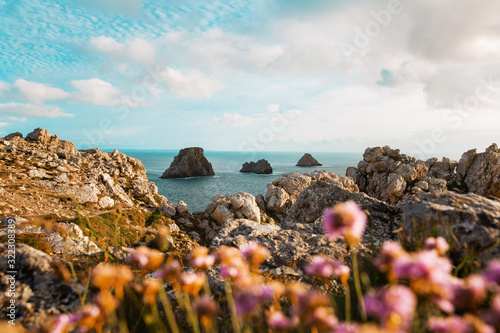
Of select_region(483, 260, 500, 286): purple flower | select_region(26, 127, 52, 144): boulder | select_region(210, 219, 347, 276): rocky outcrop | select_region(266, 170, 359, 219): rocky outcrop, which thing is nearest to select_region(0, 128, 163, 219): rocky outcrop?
select_region(26, 127, 52, 144): boulder

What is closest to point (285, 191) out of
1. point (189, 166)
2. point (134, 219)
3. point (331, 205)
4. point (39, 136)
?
point (134, 219)

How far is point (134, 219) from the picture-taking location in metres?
14.1

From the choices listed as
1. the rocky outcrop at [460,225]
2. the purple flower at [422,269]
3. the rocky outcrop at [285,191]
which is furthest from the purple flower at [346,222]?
the rocky outcrop at [285,191]

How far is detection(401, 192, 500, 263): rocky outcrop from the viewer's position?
3094 mm

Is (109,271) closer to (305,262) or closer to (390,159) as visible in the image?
(305,262)

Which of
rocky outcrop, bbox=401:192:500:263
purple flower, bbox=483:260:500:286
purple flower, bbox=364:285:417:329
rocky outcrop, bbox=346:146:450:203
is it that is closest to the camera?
purple flower, bbox=364:285:417:329

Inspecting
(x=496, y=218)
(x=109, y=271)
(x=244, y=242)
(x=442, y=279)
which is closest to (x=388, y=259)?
(x=442, y=279)

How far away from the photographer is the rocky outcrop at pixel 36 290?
2.74 m

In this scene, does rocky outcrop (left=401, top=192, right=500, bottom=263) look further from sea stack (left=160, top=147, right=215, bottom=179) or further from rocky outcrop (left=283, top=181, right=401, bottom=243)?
sea stack (left=160, top=147, right=215, bottom=179)

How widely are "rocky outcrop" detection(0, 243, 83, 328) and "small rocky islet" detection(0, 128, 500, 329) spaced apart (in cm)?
1

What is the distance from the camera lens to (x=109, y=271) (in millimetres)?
1868

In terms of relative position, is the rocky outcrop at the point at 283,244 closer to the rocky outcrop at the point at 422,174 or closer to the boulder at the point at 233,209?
the boulder at the point at 233,209

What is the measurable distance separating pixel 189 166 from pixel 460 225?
134 metres

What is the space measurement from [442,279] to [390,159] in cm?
5846
